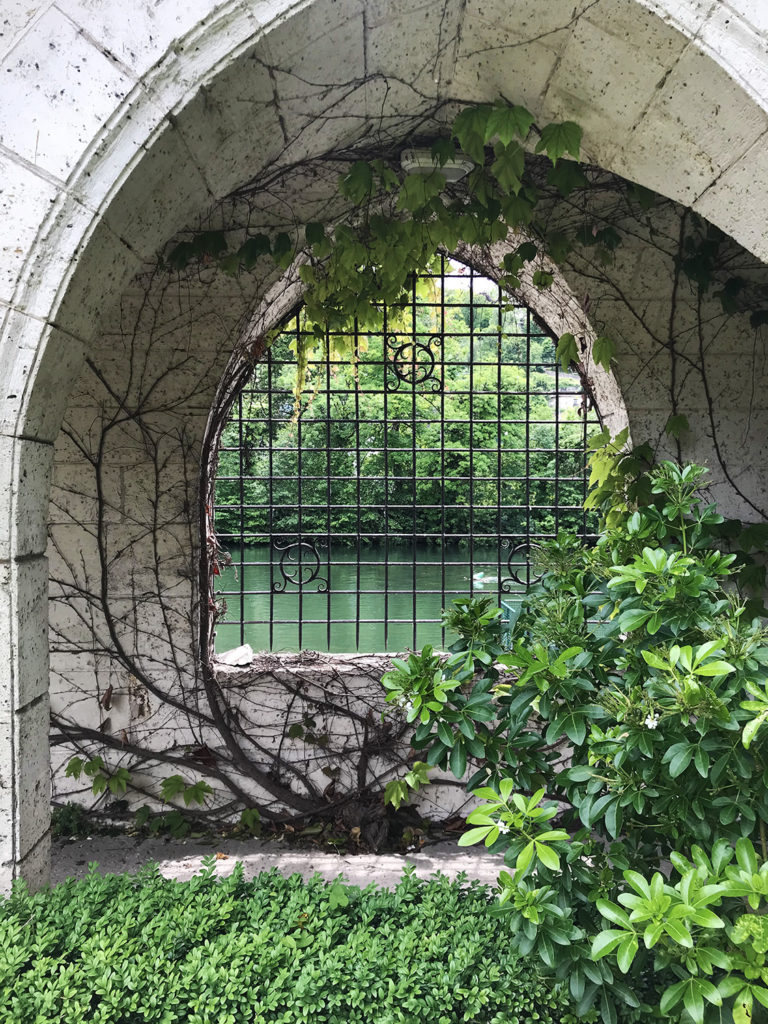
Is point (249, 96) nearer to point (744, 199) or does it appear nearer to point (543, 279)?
point (744, 199)

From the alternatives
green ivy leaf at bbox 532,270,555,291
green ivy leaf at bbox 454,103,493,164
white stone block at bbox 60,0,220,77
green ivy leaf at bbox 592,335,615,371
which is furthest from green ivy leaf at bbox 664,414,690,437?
white stone block at bbox 60,0,220,77

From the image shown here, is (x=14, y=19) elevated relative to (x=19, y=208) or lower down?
elevated

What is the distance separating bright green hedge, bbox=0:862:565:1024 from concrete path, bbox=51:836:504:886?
4.55ft

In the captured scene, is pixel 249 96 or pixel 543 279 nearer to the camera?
pixel 249 96

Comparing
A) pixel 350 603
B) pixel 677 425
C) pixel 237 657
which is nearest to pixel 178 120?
pixel 677 425

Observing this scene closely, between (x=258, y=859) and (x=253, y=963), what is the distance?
1.81 meters

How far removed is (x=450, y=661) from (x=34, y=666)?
3.34 ft

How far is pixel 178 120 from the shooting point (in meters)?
1.79

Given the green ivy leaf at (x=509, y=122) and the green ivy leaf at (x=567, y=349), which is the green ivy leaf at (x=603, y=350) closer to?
the green ivy leaf at (x=567, y=349)

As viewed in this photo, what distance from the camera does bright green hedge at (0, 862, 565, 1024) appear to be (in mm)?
1625

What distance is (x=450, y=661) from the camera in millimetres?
1978

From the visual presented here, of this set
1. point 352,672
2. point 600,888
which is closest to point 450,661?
point 600,888

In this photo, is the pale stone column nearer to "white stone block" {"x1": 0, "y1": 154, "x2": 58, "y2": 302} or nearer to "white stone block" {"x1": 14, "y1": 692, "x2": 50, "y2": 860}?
"white stone block" {"x1": 14, "y1": 692, "x2": 50, "y2": 860}

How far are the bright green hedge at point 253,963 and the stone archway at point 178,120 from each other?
239 mm
